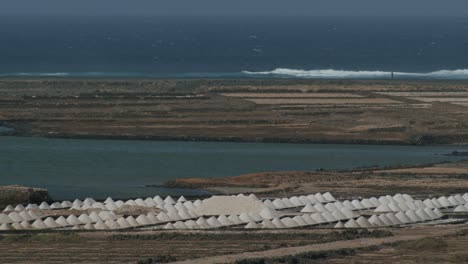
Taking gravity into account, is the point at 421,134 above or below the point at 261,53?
above

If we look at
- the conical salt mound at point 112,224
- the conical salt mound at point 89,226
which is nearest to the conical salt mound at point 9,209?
the conical salt mound at point 89,226

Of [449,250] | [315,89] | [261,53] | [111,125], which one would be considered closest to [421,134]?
[111,125]

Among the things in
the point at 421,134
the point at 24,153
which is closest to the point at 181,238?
the point at 24,153

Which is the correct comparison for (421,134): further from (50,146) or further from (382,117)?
(50,146)

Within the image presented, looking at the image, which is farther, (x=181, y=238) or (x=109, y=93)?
(x=109, y=93)

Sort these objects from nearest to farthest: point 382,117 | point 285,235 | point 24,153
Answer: point 285,235 → point 24,153 → point 382,117

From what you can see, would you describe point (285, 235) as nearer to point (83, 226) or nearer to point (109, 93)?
point (83, 226)

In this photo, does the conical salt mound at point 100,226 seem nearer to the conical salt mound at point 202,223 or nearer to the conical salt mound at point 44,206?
the conical salt mound at point 202,223

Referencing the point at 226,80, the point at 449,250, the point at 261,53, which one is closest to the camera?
the point at 449,250
